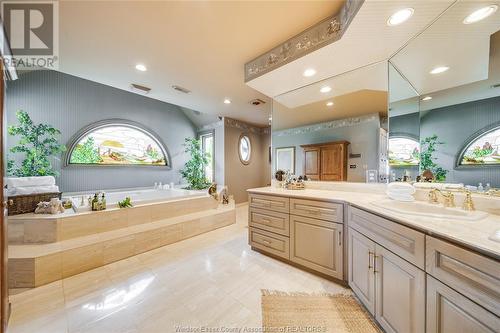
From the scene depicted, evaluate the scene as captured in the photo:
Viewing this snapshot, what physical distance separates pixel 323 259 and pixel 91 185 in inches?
172

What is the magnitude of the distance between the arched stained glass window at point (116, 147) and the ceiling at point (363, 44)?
130 inches

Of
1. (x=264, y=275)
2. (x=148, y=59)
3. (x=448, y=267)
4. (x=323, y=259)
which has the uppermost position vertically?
(x=148, y=59)

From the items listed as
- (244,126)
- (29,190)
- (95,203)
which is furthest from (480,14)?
(29,190)

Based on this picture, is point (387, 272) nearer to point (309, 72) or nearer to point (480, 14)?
point (480, 14)

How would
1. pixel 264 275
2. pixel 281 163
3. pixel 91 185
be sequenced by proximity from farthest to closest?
pixel 91 185
pixel 281 163
pixel 264 275

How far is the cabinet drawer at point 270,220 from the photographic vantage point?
2137mm

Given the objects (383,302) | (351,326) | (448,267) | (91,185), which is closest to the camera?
(448,267)

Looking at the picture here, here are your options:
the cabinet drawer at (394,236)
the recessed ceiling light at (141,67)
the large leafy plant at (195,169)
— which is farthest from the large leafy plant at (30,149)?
the cabinet drawer at (394,236)

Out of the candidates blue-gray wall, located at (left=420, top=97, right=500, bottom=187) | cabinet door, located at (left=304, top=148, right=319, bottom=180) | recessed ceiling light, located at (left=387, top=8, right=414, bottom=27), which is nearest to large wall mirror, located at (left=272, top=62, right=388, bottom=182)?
cabinet door, located at (left=304, top=148, right=319, bottom=180)

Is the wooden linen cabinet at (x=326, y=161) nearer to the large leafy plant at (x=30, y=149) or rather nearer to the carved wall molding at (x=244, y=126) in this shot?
the carved wall molding at (x=244, y=126)

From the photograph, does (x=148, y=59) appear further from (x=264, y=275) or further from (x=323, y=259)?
(x=323, y=259)

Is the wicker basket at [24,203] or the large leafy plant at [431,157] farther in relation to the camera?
the wicker basket at [24,203]

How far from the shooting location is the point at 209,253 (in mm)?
2441

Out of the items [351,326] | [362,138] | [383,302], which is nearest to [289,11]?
[362,138]
